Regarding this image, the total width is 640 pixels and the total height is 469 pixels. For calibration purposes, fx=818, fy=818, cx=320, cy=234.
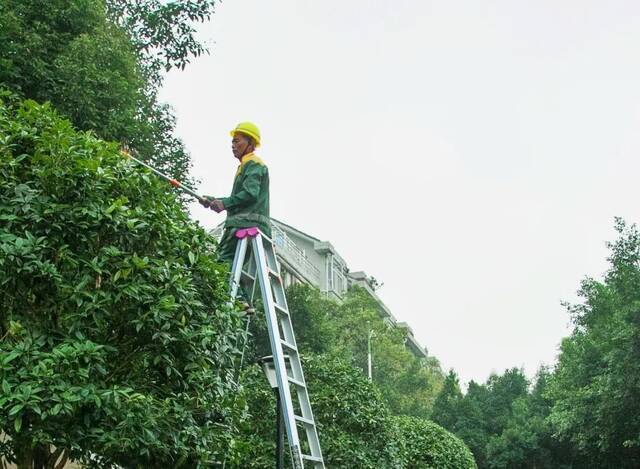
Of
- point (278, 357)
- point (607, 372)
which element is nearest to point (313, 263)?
point (607, 372)

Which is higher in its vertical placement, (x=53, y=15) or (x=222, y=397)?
(x=53, y=15)

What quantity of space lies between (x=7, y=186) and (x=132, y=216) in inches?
30.2

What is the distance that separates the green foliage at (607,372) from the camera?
90.2ft

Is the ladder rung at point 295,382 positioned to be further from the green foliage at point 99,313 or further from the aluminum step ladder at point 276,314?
the green foliage at point 99,313

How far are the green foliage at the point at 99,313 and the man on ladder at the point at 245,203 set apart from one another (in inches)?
51.0

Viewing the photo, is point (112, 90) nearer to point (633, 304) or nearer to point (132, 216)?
point (132, 216)

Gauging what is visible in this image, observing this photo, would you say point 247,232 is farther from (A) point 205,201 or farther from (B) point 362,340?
(B) point 362,340

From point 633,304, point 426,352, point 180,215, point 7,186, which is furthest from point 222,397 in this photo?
point 426,352

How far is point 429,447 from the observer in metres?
16.4

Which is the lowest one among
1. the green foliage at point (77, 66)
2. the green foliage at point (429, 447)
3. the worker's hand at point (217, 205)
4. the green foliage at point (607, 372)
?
the worker's hand at point (217, 205)

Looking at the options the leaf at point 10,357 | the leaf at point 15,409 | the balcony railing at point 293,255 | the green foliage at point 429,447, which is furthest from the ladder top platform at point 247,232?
the balcony railing at point 293,255

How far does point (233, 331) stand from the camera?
5766 mm

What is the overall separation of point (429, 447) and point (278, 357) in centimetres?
1086

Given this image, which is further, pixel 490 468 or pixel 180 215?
pixel 490 468
